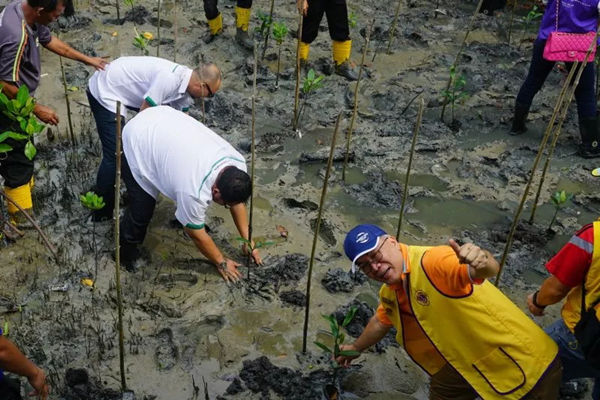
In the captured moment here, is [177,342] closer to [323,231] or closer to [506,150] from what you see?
[323,231]

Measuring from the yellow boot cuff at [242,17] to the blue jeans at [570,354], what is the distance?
505cm

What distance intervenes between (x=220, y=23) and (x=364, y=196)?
10.5 ft

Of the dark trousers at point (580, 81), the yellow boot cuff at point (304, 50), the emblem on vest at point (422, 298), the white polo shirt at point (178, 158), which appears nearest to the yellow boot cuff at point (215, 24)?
the yellow boot cuff at point (304, 50)

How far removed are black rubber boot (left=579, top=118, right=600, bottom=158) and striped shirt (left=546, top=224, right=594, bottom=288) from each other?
3137 millimetres

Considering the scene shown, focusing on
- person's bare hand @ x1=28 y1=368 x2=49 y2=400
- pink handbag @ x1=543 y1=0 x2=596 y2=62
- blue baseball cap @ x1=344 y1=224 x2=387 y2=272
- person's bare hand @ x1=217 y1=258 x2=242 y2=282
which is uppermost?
pink handbag @ x1=543 y1=0 x2=596 y2=62

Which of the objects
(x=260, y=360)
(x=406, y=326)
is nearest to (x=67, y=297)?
(x=260, y=360)

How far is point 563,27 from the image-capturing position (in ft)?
15.8

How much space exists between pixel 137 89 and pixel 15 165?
3.14 feet

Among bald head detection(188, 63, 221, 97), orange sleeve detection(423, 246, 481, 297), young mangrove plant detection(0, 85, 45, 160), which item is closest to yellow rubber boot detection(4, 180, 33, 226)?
young mangrove plant detection(0, 85, 45, 160)

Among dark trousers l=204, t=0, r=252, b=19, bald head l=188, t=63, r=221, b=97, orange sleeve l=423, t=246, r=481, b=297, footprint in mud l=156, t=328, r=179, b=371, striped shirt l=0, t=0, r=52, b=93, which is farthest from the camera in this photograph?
dark trousers l=204, t=0, r=252, b=19

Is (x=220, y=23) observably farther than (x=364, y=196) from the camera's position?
Yes

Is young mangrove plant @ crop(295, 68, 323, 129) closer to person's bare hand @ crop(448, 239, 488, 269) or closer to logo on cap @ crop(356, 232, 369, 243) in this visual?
logo on cap @ crop(356, 232, 369, 243)

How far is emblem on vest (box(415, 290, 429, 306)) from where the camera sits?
2367 millimetres

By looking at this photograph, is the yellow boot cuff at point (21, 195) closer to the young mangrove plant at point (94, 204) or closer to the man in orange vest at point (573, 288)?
the young mangrove plant at point (94, 204)
